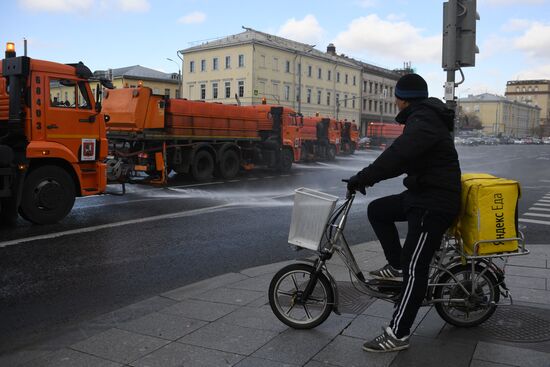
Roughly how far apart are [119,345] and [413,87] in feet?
9.44

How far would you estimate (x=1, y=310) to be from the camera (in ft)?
16.9

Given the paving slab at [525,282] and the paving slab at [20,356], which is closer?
the paving slab at [20,356]

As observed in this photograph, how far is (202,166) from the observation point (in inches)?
739

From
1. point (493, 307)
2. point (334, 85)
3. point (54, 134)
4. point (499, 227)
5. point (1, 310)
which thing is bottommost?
point (1, 310)

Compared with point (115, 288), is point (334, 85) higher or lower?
higher

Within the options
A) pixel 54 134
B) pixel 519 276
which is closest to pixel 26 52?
pixel 54 134

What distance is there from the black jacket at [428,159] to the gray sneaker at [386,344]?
37.2 inches

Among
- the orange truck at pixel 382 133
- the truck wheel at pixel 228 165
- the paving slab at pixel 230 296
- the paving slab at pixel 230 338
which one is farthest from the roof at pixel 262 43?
the paving slab at pixel 230 338

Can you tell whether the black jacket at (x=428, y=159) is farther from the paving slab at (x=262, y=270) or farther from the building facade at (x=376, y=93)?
the building facade at (x=376, y=93)

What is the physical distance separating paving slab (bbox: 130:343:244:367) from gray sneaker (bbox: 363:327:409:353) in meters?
0.91

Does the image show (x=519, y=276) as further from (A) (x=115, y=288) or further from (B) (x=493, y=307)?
(A) (x=115, y=288)

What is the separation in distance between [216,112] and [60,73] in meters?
9.06

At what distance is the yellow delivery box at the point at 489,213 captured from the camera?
153 inches

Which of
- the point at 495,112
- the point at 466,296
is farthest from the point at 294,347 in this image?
the point at 495,112
